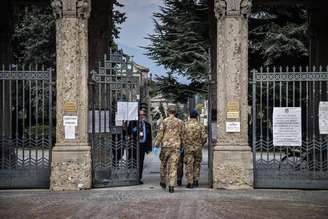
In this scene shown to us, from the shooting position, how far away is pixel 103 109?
16.3m

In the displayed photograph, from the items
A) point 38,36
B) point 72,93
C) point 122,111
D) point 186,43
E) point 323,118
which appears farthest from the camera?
point 38,36

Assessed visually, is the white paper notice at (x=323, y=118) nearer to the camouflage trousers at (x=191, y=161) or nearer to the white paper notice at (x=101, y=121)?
the camouflage trousers at (x=191, y=161)

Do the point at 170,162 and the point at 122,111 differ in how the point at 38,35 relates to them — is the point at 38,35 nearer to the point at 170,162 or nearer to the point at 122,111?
the point at 122,111

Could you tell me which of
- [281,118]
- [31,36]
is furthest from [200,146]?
[31,36]

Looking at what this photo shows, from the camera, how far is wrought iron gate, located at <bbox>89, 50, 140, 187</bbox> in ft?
51.8

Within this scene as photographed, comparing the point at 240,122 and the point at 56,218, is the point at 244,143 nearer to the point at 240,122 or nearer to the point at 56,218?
the point at 240,122

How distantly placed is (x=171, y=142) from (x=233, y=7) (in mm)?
3562

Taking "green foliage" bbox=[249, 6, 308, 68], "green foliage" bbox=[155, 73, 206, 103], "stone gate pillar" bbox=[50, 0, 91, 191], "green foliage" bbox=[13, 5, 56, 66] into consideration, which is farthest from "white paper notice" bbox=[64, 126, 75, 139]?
"green foliage" bbox=[13, 5, 56, 66]

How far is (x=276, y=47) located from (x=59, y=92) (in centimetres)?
1854

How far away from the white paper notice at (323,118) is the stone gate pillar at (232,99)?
6.05 ft

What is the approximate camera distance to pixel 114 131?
1605cm

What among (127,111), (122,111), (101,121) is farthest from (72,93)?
(127,111)

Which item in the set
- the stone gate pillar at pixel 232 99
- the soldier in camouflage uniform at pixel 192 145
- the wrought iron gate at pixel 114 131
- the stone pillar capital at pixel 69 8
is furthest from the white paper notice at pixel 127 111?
the stone pillar capital at pixel 69 8

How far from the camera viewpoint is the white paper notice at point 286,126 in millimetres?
15250
